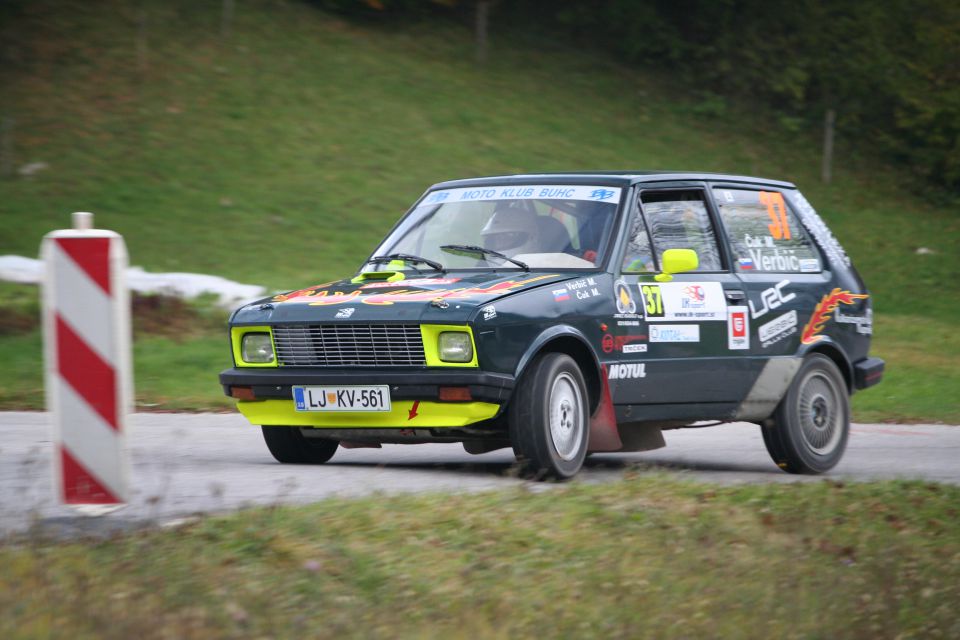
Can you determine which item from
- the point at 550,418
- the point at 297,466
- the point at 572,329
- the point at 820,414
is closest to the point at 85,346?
the point at 550,418

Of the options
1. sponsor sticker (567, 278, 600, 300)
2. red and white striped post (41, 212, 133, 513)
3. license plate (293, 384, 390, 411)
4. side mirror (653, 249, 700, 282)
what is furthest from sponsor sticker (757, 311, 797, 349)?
red and white striped post (41, 212, 133, 513)

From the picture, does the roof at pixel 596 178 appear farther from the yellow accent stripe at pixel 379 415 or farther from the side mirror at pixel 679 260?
the yellow accent stripe at pixel 379 415

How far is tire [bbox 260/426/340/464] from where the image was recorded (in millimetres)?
8117

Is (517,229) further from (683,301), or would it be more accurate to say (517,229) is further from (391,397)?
(391,397)

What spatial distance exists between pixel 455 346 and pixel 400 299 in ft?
1.52

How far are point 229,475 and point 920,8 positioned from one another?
2914 centimetres

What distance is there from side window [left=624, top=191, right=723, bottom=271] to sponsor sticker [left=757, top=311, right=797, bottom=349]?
50 centimetres

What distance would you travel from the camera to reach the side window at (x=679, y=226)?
850cm

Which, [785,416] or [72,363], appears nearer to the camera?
[72,363]

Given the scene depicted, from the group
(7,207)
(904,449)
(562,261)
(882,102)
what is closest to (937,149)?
(882,102)

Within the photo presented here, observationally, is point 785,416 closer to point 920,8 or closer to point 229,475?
point 229,475

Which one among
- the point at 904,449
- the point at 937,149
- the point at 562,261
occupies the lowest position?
the point at 904,449

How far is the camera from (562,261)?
26.6 feet

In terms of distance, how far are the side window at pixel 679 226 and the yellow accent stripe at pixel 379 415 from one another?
69.8 inches
